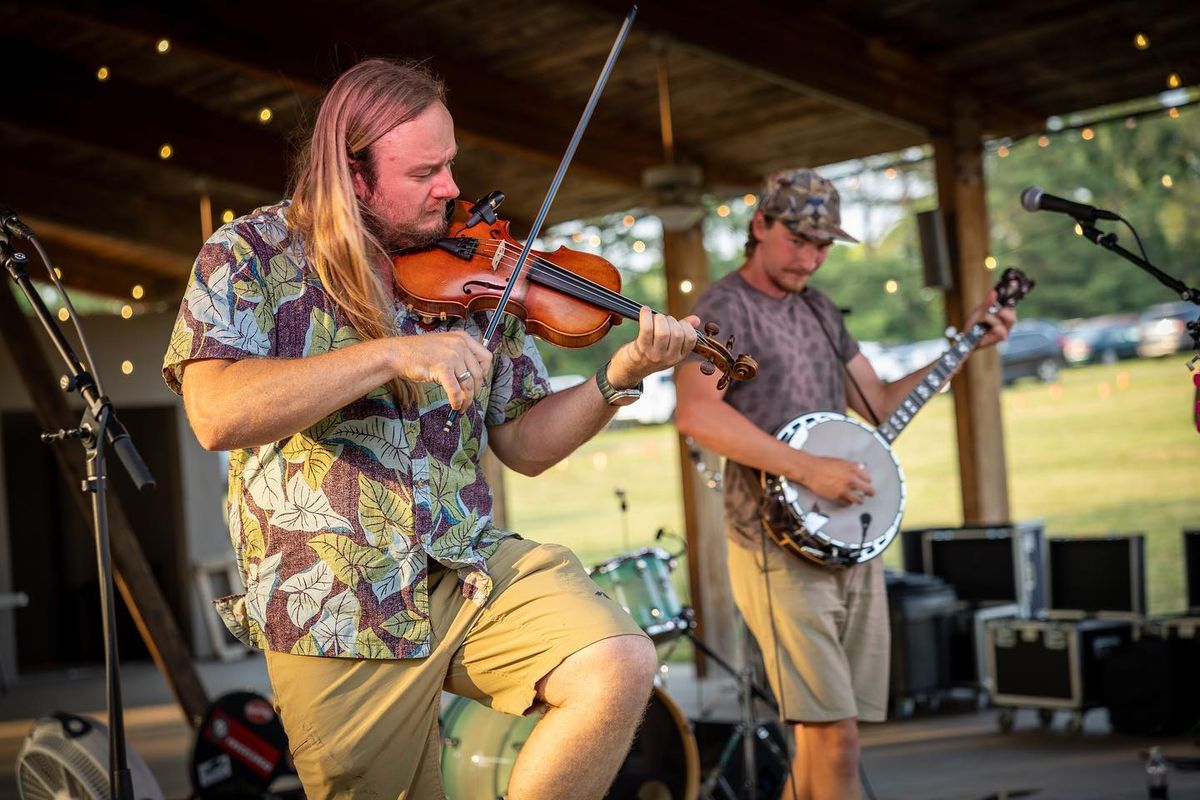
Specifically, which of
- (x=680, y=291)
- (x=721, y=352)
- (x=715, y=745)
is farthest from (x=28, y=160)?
(x=721, y=352)

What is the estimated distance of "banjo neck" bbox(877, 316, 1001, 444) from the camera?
3.73 m

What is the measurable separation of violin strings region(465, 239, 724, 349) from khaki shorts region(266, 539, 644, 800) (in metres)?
0.46

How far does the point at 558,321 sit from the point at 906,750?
4114 millimetres

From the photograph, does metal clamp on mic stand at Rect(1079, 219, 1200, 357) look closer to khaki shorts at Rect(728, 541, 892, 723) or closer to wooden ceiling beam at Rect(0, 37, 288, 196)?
khaki shorts at Rect(728, 541, 892, 723)

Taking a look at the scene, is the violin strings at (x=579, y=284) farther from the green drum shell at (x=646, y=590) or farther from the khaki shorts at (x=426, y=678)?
the green drum shell at (x=646, y=590)

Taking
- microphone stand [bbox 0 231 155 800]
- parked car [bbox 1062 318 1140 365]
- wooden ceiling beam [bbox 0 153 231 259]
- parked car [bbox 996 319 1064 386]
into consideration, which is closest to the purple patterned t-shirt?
microphone stand [bbox 0 231 155 800]

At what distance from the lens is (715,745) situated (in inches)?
195

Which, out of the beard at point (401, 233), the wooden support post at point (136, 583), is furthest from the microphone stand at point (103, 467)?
the wooden support post at point (136, 583)

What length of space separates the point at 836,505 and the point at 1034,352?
48.2 feet

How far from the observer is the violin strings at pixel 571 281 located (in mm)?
A: 2359

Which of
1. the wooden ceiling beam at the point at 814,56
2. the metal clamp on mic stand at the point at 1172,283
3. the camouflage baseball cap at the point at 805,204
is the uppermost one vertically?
the wooden ceiling beam at the point at 814,56

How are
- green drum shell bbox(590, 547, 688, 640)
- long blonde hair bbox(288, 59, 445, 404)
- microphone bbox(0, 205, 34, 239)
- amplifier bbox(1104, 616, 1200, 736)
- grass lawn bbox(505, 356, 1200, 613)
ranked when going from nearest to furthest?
long blonde hair bbox(288, 59, 445, 404)
microphone bbox(0, 205, 34, 239)
green drum shell bbox(590, 547, 688, 640)
amplifier bbox(1104, 616, 1200, 736)
grass lawn bbox(505, 356, 1200, 613)

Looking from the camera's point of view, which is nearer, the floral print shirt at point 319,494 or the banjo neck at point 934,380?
the floral print shirt at point 319,494

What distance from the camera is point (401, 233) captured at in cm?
231
